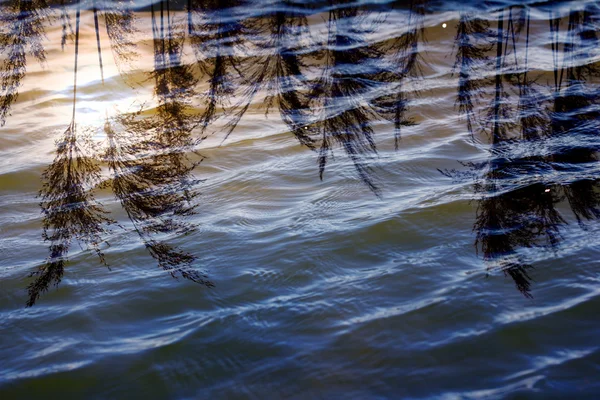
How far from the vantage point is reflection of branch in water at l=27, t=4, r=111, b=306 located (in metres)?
2.54

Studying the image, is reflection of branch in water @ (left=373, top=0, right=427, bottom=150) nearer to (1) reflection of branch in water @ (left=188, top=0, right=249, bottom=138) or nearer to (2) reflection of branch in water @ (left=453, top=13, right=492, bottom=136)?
(2) reflection of branch in water @ (left=453, top=13, right=492, bottom=136)

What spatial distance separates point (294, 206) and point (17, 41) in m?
2.99

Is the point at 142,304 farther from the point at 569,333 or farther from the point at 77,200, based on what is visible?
the point at 569,333

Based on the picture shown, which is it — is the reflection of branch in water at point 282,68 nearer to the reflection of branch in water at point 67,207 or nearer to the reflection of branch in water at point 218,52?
the reflection of branch in water at point 218,52

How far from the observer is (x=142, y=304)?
2336 millimetres

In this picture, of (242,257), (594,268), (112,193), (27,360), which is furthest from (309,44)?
(27,360)

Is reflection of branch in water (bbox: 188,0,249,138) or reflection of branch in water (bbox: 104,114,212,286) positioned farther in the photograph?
reflection of branch in water (bbox: 188,0,249,138)

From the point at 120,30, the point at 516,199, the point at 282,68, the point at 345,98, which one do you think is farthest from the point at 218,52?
the point at 516,199

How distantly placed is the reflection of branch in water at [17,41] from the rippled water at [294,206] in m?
0.02

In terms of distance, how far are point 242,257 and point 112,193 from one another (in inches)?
34.2

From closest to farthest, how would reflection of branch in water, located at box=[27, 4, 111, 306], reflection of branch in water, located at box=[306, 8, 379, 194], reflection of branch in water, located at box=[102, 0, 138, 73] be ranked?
reflection of branch in water, located at box=[27, 4, 111, 306] → reflection of branch in water, located at box=[306, 8, 379, 194] → reflection of branch in water, located at box=[102, 0, 138, 73]

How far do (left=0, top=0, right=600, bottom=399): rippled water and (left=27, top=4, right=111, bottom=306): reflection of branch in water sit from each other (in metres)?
0.01

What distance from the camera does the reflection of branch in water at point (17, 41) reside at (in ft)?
13.7

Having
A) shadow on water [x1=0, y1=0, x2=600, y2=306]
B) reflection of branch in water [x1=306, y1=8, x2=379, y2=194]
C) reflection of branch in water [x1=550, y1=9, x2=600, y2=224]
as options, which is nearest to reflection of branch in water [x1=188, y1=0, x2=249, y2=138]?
shadow on water [x1=0, y1=0, x2=600, y2=306]
